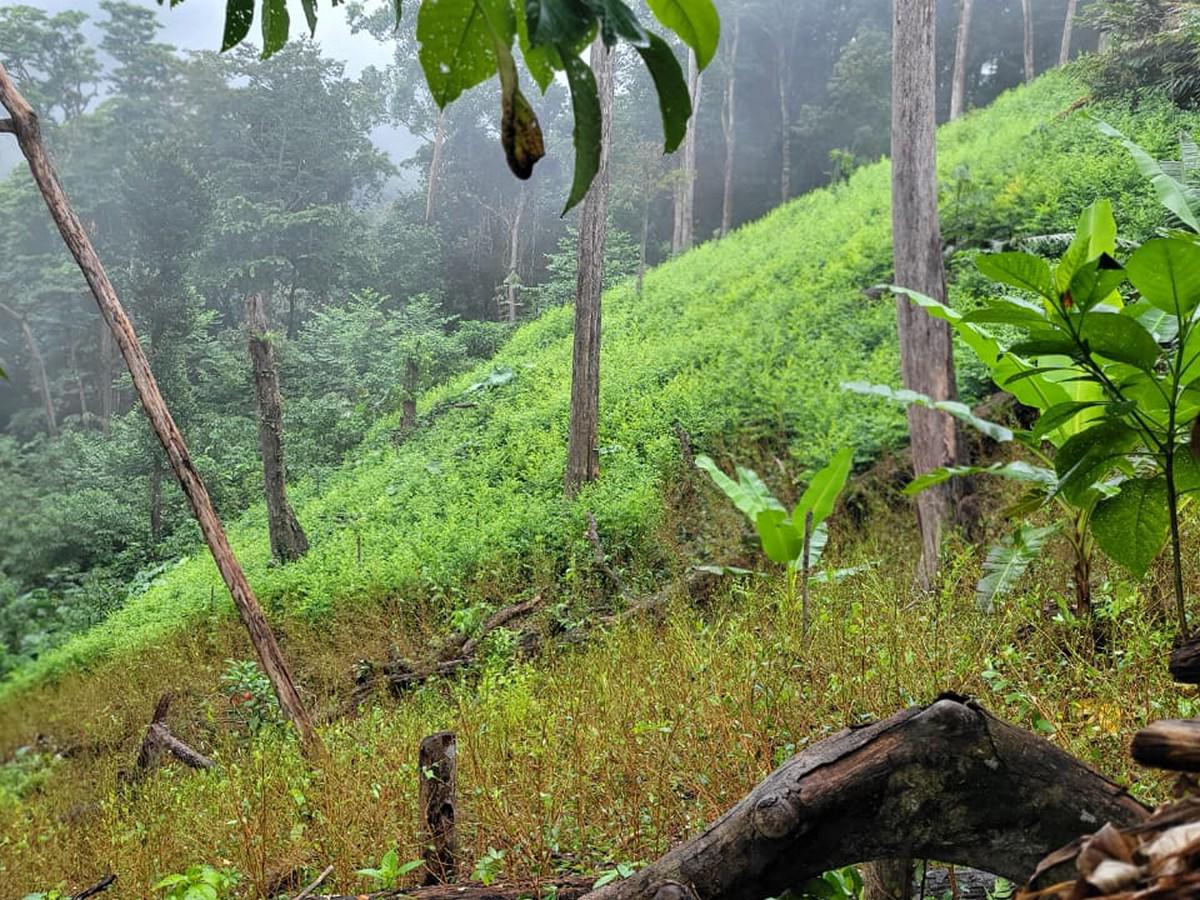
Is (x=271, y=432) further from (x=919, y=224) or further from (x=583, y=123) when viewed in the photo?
(x=583, y=123)

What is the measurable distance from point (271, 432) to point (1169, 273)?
791 centimetres

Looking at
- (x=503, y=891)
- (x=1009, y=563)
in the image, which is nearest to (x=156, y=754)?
(x=503, y=891)

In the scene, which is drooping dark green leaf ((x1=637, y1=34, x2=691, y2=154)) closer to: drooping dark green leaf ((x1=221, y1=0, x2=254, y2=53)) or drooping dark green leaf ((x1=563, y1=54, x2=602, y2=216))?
drooping dark green leaf ((x1=563, y1=54, x2=602, y2=216))

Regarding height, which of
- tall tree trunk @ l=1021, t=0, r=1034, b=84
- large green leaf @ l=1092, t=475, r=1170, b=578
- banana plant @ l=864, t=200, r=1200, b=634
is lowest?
large green leaf @ l=1092, t=475, r=1170, b=578

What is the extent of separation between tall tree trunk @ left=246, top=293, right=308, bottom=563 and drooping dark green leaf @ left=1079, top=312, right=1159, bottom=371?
7.70m

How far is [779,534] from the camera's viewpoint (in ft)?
8.25

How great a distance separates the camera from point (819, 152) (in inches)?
813

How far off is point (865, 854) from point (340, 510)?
9509mm

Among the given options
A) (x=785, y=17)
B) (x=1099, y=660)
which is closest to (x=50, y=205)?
(x=1099, y=660)

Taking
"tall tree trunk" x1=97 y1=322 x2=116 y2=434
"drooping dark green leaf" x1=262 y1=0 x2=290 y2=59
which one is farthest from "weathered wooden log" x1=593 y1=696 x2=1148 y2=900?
"tall tree trunk" x1=97 y1=322 x2=116 y2=434

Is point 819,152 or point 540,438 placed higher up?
point 819,152

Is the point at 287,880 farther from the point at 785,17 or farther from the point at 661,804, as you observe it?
the point at 785,17

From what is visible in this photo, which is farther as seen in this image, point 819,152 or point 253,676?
point 819,152

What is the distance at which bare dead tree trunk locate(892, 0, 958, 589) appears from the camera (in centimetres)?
420
